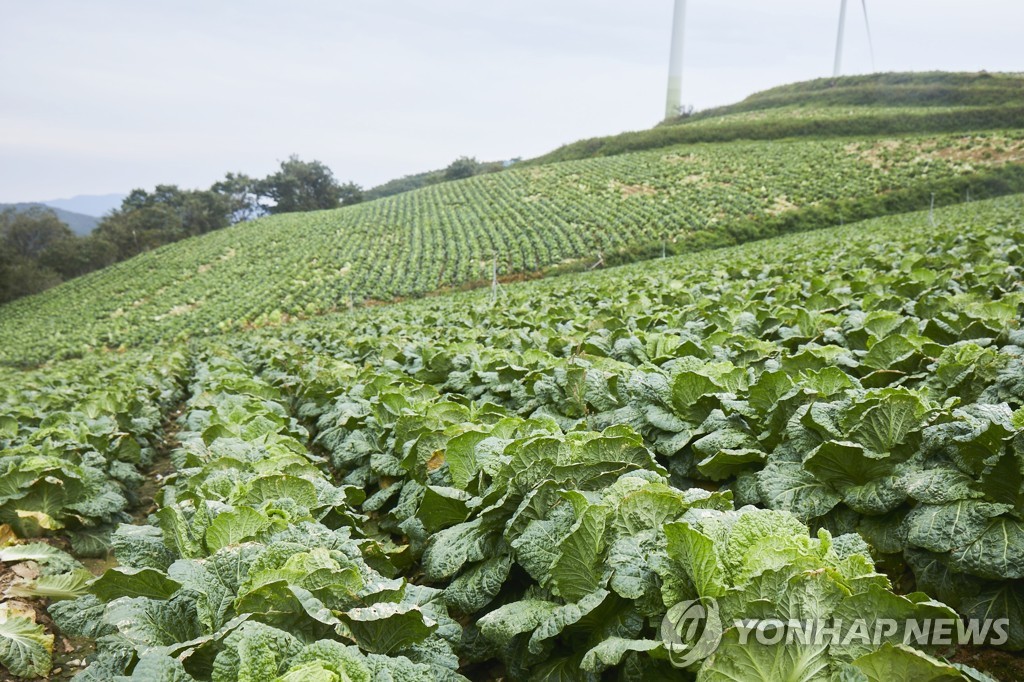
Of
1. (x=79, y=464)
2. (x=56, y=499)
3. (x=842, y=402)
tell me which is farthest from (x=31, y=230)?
(x=842, y=402)

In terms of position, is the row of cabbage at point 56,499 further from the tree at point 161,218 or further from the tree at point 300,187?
the tree at point 300,187

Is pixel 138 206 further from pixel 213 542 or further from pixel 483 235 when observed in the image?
pixel 213 542

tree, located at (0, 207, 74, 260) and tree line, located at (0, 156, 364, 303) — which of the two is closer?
tree line, located at (0, 156, 364, 303)

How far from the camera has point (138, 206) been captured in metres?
77.6

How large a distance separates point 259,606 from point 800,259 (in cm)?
1207

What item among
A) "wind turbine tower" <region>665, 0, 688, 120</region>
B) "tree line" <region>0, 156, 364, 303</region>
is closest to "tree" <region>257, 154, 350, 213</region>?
"tree line" <region>0, 156, 364, 303</region>

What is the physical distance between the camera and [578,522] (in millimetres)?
2098

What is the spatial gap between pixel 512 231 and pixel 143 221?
51.7m

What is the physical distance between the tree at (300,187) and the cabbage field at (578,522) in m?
84.3

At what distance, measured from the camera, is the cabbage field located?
1702 mm

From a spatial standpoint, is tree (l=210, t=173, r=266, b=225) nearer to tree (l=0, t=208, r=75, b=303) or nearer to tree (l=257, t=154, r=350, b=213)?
tree (l=257, t=154, r=350, b=213)

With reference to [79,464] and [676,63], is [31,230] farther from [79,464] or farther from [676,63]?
[79,464]

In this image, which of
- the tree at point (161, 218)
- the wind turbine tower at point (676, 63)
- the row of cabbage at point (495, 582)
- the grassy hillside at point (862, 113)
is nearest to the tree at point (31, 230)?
the tree at point (161, 218)

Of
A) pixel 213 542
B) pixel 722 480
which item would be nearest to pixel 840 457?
pixel 722 480
